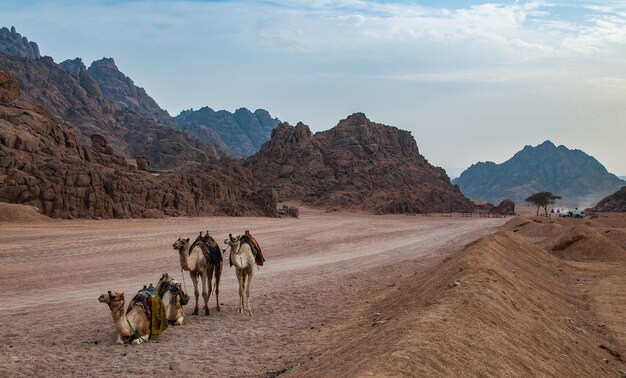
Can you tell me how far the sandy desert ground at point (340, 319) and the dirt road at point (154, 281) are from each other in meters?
0.05

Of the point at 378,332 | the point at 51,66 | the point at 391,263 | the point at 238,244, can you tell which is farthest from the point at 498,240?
the point at 51,66

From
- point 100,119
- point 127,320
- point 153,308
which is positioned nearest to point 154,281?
point 153,308

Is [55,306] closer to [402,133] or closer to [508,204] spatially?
[508,204]

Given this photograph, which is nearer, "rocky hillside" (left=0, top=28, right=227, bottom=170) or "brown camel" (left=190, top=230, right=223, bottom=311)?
"brown camel" (left=190, top=230, right=223, bottom=311)

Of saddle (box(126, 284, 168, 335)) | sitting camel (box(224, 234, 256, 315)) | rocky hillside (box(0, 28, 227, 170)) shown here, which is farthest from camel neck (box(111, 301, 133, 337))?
rocky hillside (box(0, 28, 227, 170))

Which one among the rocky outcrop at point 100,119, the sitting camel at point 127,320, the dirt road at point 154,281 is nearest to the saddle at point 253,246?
the dirt road at point 154,281

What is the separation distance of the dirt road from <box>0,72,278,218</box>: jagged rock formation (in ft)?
10.9

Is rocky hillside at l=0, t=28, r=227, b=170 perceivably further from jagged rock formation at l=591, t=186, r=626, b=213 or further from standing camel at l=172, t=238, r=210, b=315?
standing camel at l=172, t=238, r=210, b=315

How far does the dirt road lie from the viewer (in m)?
9.32

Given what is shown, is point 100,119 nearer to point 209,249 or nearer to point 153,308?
point 209,249

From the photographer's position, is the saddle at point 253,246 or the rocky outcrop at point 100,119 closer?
the saddle at point 253,246

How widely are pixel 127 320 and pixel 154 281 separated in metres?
8.52

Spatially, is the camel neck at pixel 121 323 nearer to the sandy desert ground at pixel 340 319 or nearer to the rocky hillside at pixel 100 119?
the sandy desert ground at pixel 340 319

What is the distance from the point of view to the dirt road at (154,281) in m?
9.32
